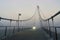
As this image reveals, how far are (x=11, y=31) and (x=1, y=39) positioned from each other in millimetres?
2761

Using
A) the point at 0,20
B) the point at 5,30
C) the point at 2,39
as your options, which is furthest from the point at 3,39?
the point at 0,20

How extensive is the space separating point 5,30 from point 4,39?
0.70 metres

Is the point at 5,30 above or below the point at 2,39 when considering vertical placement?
above

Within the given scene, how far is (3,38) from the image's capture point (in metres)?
6.43

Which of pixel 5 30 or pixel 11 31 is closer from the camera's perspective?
pixel 5 30

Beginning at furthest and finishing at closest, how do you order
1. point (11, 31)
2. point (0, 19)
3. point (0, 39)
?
1. point (11, 31)
2. point (0, 19)
3. point (0, 39)

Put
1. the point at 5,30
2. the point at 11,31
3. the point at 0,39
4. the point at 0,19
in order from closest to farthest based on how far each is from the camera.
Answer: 1. the point at 0,39
2. the point at 5,30
3. the point at 0,19
4. the point at 11,31

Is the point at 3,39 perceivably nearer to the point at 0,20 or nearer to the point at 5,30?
the point at 5,30

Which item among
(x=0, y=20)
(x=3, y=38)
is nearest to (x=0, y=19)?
(x=0, y=20)

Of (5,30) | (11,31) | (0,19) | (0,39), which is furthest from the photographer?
(11,31)

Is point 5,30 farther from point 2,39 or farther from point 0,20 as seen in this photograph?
point 0,20

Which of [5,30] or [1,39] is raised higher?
[5,30]

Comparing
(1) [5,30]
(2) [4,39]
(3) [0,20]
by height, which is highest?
(3) [0,20]

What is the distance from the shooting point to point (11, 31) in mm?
9055
